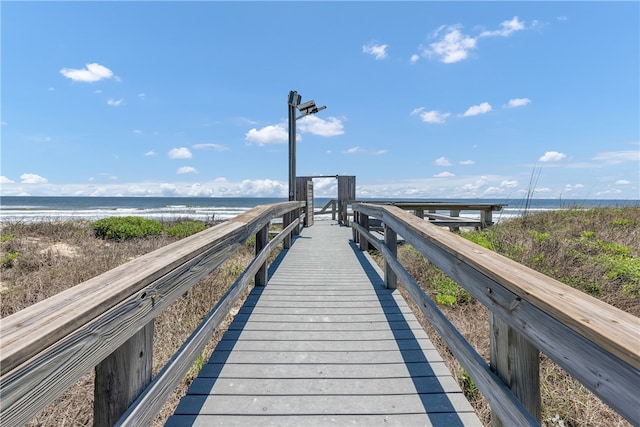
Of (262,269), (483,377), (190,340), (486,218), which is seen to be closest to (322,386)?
(190,340)

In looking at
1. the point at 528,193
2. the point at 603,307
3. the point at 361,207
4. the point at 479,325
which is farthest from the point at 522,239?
the point at 603,307

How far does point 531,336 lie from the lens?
1.22 m

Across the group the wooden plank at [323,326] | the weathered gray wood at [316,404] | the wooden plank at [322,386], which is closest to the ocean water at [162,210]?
the wooden plank at [323,326]

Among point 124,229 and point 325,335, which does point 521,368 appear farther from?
point 124,229

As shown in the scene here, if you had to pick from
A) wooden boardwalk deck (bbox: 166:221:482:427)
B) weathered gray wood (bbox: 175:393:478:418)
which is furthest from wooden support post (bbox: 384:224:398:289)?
weathered gray wood (bbox: 175:393:478:418)

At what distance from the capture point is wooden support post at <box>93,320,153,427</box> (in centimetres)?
132

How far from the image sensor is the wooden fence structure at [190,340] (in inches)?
34.1

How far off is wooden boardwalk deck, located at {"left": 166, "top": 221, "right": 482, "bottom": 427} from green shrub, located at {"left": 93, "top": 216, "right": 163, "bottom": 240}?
812 centimetres

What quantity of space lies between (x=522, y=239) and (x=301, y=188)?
6.69 m

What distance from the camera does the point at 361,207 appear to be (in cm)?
634

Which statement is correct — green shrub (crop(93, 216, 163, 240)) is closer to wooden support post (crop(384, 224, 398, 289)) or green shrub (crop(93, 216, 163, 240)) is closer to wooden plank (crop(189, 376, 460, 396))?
wooden support post (crop(384, 224, 398, 289))

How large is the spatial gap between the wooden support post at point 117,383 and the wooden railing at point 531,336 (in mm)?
1556

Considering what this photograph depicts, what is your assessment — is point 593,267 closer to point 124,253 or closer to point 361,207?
point 361,207

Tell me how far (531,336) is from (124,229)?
451 inches
